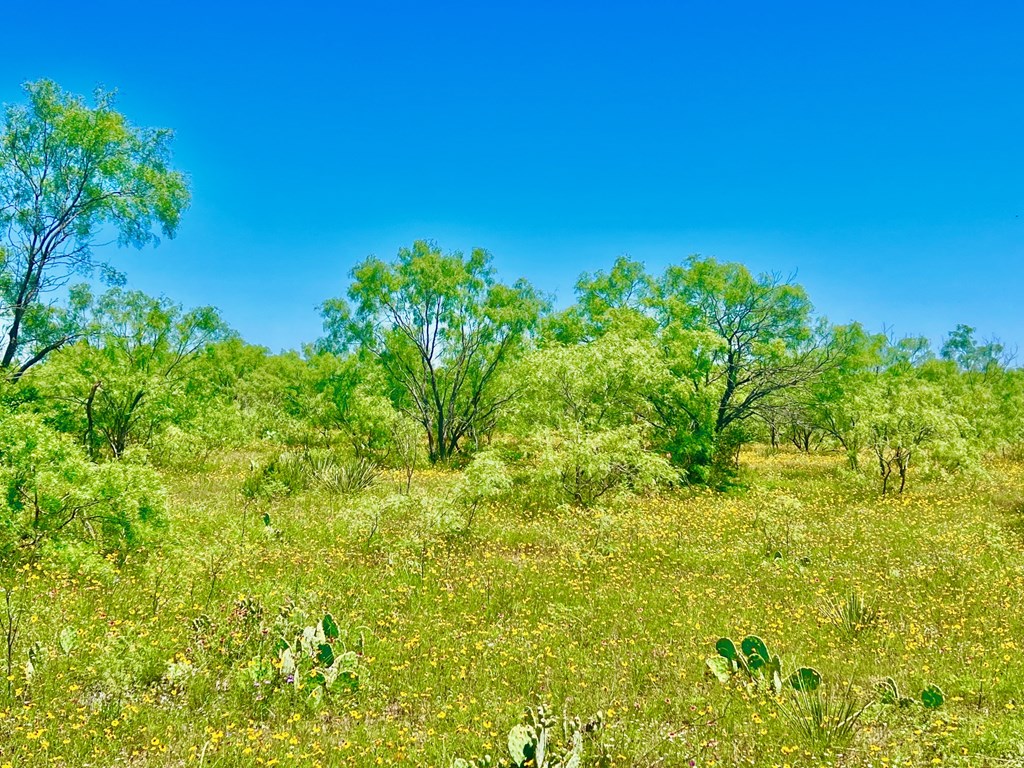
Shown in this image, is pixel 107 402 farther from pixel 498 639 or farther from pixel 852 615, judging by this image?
pixel 852 615

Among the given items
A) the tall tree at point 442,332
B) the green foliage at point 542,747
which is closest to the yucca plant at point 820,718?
the green foliage at point 542,747

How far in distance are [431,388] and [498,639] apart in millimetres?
24351

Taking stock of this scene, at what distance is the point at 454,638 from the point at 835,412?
23109mm

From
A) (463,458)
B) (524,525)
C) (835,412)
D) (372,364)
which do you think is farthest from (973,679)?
(372,364)

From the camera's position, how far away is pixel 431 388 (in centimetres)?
3055

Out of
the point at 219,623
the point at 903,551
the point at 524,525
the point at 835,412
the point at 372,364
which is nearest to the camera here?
the point at 219,623

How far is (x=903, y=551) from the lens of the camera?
10.6 metres

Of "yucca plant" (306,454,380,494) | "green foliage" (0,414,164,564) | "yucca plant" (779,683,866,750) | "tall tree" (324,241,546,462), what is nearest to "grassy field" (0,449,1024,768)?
"yucca plant" (779,683,866,750)

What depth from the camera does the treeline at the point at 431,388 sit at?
13.6 m

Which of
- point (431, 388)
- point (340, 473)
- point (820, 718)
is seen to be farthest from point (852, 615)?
point (431, 388)

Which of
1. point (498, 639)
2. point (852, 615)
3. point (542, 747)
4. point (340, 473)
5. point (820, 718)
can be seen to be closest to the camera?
point (542, 747)

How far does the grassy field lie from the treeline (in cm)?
191

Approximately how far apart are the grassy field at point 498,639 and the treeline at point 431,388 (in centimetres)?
191

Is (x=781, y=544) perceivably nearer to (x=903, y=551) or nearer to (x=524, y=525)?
(x=903, y=551)
